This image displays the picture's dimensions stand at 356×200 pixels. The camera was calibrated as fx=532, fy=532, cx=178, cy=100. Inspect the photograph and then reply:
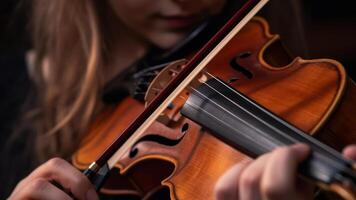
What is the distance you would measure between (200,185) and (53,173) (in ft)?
0.61

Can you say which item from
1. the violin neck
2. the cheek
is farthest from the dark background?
the violin neck

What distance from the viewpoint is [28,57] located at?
120 centimetres

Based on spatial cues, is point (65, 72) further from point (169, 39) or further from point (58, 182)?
point (58, 182)

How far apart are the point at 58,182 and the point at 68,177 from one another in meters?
0.02

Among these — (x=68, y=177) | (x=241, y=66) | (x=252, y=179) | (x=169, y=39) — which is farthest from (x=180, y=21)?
(x=252, y=179)

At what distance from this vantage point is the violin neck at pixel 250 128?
0.43m

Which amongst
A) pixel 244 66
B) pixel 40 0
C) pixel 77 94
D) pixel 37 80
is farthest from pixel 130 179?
pixel 40 0

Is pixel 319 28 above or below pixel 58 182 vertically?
below

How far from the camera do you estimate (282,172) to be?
0.43 m

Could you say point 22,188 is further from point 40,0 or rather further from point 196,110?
point 40,0

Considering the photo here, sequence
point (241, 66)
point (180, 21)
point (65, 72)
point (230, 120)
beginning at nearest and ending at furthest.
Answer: point (230, 120) → point (241, 66) → point (180, 21) → point (65, 72)

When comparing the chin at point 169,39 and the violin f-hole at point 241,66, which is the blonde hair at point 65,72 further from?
the violin f-hole at point 241,66

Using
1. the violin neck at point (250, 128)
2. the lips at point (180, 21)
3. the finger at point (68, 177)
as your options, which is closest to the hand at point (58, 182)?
the finger at point (68, 177)

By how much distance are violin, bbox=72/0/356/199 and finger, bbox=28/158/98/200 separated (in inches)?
0.7
